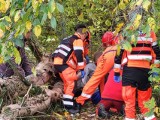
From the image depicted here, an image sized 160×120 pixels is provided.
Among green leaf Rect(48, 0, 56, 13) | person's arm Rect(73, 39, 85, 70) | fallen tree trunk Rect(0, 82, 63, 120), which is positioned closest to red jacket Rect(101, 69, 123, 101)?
person's arm Rect(73, 39, 85, 70)

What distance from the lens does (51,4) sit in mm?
2555

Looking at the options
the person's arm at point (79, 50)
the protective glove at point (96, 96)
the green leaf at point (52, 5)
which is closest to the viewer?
the green leaf at point (52, 5)

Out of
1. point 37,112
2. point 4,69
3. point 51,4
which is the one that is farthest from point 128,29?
point 4,69

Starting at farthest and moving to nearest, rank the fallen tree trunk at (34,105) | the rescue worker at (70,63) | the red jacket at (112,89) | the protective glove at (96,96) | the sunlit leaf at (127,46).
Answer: the protective glove at (96,96) < the rescue worker at (70,63) < the red jacket at (112,89) < the fallen tree trunk at (34,105) < the sunlit leaf at (127,46)

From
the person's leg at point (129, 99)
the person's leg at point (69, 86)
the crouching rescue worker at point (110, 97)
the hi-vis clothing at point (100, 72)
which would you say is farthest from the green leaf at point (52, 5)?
the person's leg at point (69, 86)

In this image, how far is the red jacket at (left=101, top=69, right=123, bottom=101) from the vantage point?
625 centimetres

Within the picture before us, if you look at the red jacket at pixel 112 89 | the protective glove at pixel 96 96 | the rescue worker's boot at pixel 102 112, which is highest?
the red jacket at pixel 112 89

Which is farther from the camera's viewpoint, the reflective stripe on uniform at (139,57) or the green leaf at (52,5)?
the reflective stripe on uniform at (139,57)

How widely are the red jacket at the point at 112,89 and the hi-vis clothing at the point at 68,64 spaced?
2.13 feet

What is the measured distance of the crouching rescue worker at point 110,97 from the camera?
6.25 meters

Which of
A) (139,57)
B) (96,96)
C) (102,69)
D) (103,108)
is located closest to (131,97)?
(139,57)

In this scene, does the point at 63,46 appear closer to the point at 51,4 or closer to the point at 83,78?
the point at 83,78

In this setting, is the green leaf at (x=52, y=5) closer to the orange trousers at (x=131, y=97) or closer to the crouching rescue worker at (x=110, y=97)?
the orange trousers at (x=131, y=97)

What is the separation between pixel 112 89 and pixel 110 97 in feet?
0.49
